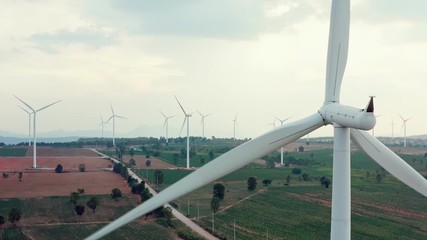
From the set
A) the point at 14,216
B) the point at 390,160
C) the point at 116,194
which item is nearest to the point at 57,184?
the point at 116,194

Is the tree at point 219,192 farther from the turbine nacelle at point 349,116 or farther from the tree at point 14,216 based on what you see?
the turbine nacelle at point 349,116

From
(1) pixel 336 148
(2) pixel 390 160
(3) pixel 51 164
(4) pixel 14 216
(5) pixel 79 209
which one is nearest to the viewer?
(1) pixel 336 148

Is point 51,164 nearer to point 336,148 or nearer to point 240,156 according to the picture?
point 240,156

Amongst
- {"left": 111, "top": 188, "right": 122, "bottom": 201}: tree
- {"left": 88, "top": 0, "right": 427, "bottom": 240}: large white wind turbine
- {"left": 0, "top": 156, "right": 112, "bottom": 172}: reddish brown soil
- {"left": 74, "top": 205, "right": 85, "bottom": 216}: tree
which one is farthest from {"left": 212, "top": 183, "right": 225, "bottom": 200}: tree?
{"left": 88, "top": 0, "right": 427, "bottom": 240}: large white wind turbine

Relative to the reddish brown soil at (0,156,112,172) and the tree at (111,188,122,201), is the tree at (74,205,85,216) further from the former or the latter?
the reddish brown soil at (0,156,112,172)

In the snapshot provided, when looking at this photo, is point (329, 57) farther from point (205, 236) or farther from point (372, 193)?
point (372, 193)

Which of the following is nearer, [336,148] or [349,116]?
[349,116]
